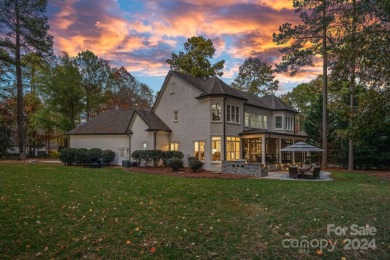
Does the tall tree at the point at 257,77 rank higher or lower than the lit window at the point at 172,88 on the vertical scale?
higher

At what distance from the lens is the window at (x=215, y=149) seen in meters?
21.7


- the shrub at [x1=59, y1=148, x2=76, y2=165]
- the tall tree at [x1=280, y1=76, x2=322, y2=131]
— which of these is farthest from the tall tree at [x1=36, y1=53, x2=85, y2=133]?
the tall tree at [x1=280, y1=76, x2=322, y2=131]

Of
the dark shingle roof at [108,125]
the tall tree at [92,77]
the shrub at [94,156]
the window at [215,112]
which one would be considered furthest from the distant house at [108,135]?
the tall tree at [92,77]

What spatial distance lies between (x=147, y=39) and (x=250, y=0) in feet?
32.7

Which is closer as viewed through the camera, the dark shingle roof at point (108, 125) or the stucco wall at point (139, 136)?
the stucco wall at point (139, 136)

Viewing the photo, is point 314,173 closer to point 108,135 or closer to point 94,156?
point 94,156

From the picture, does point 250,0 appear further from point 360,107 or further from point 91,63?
point 91,63

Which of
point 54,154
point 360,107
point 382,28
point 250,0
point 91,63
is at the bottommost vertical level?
point 54,154

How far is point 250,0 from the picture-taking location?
50.2 feet

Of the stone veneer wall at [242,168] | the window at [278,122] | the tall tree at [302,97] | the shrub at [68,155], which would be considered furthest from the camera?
the tall tree at [302,97]

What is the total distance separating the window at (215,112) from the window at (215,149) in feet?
5.29

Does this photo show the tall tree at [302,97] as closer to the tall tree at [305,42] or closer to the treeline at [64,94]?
the tall tree at [305,42]

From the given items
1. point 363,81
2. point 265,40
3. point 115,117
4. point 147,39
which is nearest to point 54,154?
point 115,117

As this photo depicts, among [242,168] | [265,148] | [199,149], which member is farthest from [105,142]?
[265,148]
